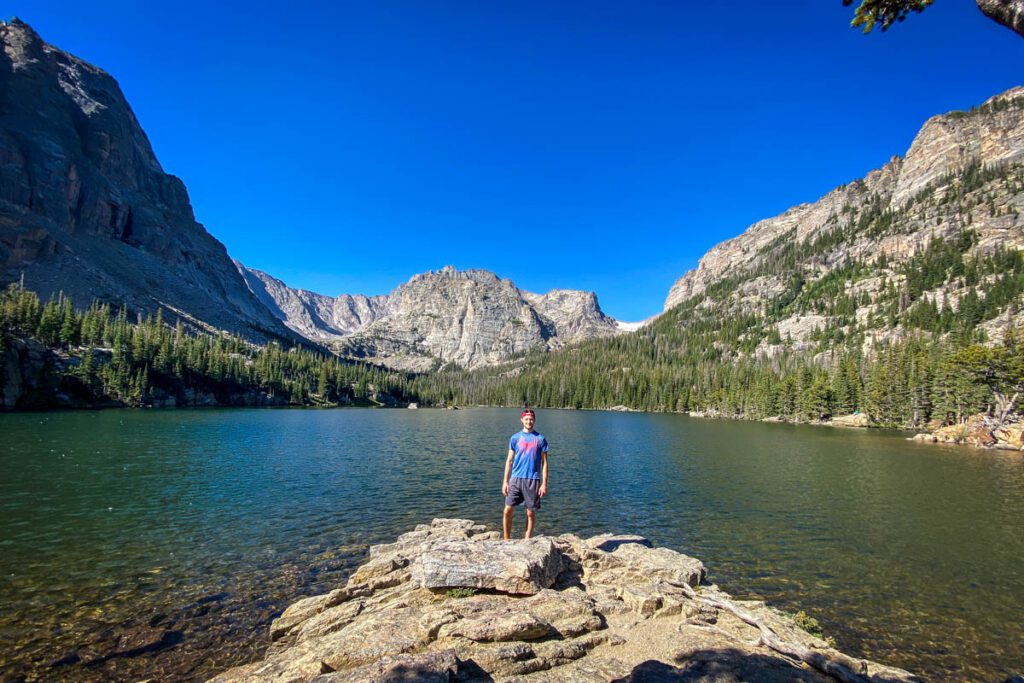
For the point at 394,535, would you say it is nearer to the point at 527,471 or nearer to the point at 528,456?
the point at 527,471

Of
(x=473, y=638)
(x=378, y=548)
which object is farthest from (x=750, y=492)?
(x=473, y=638)

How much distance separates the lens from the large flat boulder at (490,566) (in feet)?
41.0

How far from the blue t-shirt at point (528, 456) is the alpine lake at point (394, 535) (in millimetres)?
8120

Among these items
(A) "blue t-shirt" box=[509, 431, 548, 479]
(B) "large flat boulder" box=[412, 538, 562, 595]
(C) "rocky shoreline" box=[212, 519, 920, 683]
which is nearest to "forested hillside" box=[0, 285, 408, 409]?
(C) "rocky shoreline" box=[212, 519, 920, 683]

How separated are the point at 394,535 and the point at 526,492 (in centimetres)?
998

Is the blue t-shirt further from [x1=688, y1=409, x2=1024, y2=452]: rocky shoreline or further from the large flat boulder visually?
[x1=688, y1=409, x2=1024, y2=452]: rocky shoreline

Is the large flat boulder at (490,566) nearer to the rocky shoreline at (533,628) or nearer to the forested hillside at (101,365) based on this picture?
the rocky shoreline at (533,628)

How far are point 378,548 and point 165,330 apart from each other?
6693 inches

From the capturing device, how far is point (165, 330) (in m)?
150

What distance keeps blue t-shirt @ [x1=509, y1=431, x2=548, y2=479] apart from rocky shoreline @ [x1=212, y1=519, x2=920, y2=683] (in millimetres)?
2439

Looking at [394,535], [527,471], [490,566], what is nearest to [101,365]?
[394,535]

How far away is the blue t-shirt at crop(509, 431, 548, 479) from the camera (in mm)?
16500

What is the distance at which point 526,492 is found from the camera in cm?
1652

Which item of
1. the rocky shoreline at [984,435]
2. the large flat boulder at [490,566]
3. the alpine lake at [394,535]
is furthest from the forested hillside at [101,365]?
the rocky shoreline at [984,435]
